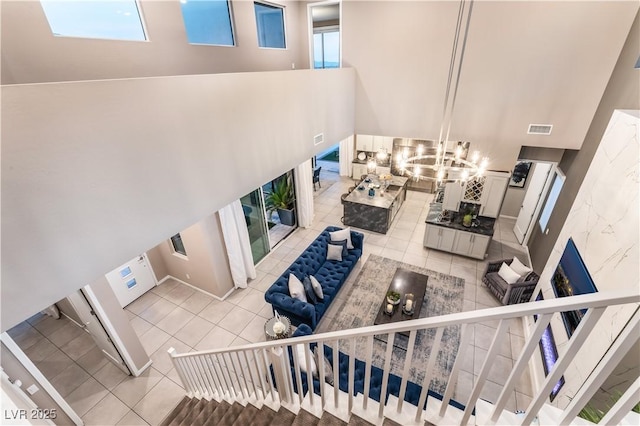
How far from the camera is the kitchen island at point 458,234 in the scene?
638 centimetres

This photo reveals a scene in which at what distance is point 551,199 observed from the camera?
235 inches

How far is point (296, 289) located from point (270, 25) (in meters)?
5.46

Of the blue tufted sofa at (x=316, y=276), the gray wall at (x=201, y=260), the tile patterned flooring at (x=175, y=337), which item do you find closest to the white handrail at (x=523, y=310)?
the blue tufted sofa at (x=316, y=276)

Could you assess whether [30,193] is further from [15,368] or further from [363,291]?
[363,291]

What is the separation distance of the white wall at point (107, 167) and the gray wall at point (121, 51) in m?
1.38

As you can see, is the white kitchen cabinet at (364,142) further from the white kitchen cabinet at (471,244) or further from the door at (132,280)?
the door at (132,280)

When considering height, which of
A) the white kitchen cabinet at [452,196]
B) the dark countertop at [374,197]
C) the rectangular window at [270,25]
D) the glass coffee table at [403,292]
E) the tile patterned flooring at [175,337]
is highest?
the rectangular window at [270,25]

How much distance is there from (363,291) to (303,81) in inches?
168

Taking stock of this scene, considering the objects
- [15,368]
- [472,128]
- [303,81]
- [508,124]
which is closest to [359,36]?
[303,81]

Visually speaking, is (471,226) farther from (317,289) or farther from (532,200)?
(317,289)

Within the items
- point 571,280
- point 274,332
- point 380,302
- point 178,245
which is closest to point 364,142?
point 380,302

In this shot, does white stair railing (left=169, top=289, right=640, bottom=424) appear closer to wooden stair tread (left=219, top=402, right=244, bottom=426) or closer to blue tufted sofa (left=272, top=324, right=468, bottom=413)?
wooden stair tread (left=219, top=402, right=244, bottom=426)

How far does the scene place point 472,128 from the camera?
5684 millimetres

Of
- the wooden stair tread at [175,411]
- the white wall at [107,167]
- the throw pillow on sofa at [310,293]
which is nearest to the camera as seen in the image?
the white wall at [107,167]
